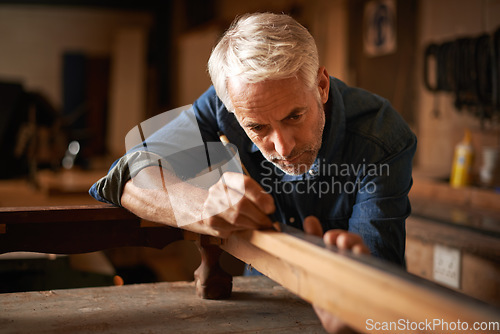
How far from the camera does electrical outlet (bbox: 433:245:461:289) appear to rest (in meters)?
1.90

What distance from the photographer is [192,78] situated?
736 cm

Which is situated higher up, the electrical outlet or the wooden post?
the wooden post

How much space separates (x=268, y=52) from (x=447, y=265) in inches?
51.6

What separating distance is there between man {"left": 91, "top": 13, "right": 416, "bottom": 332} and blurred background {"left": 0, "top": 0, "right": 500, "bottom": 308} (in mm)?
484

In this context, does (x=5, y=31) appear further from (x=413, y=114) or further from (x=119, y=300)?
(x=119, y=300)

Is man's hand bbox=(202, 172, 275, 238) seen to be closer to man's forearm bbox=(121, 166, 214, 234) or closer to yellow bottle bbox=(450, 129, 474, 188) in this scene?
man's forearm bbox=(121, 166, 214, 234)

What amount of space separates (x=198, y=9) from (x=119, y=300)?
732cm

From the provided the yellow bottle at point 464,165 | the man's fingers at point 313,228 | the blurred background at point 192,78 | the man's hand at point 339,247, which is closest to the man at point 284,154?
the man's fingers at point 313,228

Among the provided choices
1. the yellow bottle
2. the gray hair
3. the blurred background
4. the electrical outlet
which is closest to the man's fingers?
the gray hair

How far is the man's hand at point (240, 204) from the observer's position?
0.95 m

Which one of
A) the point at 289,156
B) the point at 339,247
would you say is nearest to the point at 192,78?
the point at 289,156

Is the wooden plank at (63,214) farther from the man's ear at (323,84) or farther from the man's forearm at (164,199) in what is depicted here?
the man's ear at (323,84)

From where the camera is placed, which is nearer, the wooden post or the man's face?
the man's face

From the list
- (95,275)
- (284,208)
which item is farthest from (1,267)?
(284,208)
